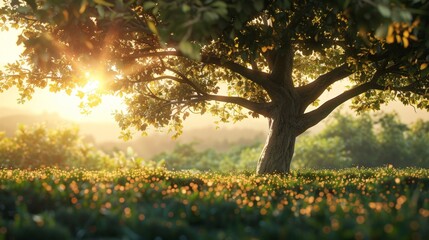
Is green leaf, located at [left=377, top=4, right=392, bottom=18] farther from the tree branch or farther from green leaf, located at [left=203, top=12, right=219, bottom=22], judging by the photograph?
the tree branch

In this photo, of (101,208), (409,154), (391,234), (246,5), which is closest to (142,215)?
(101,208)

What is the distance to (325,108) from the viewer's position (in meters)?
17.4

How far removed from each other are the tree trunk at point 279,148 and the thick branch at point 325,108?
1.78 ft

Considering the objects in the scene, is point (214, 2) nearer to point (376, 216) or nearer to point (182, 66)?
point (376, 216)

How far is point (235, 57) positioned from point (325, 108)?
5.17 meters

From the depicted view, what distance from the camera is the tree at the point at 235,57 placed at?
369 inches

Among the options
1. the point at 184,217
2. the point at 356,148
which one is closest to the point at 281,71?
the point at 184,217

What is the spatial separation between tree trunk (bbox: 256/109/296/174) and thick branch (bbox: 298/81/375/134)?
0.54 metres

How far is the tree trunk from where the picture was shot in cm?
1673

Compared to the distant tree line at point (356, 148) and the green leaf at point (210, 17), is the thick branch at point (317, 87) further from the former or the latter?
the distant tree line at point (356, 148)

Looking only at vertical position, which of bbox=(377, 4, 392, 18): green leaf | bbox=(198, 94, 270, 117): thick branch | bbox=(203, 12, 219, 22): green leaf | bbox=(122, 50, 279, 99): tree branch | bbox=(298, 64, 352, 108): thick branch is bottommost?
bbox=(203, 12, 219, 22): green leaf

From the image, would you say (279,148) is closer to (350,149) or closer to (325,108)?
(325,108)

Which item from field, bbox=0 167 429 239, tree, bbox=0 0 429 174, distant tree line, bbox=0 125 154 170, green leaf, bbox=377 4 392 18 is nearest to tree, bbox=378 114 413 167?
distant tree line, bbox=0 125 154 170

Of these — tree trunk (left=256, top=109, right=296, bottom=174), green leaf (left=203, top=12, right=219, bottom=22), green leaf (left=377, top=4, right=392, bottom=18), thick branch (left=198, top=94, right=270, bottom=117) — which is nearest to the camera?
green leaf (left=377, top=4, right=392, bottom=18)
